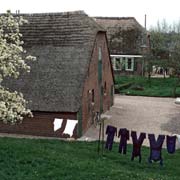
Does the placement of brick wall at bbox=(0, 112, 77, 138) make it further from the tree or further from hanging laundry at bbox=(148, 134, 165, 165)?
the tree

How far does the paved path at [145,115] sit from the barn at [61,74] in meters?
1.64

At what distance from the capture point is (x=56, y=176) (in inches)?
491

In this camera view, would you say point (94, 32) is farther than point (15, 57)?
Yes

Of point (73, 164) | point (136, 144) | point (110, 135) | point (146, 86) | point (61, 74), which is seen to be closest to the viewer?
point (73, 164)

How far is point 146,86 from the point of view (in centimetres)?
4641

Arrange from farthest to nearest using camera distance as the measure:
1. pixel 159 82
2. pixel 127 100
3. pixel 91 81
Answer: pixel 159 82 < pixel 127 100 < pixel 91 81

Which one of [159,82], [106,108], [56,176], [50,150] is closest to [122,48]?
[159,82]

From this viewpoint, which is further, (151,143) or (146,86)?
(146,86)

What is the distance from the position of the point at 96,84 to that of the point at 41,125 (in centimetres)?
574

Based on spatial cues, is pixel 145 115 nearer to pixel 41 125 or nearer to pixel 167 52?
pixel 41 125

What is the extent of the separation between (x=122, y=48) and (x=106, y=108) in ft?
80.1

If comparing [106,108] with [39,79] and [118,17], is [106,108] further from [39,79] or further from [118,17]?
[118,17]

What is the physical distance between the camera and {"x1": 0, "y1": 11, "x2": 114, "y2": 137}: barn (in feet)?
74.6

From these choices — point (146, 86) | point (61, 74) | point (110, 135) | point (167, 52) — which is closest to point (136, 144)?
point (110, 135)
